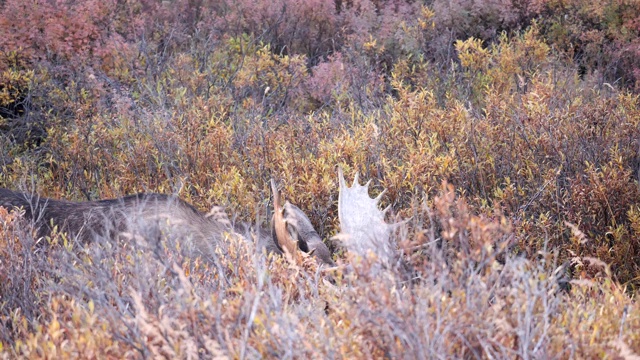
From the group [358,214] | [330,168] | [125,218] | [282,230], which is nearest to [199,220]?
[125,218]

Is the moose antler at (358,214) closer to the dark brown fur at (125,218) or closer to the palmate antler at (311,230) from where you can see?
the palmate antler at (311,230)

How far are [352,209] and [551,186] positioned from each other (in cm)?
173

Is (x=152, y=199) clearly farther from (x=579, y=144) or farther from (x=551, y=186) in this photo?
(x=579, y=144)

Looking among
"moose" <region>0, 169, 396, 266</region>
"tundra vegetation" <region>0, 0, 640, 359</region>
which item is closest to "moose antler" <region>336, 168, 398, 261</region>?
"moose" <region>0, 169, 396, 266</region>

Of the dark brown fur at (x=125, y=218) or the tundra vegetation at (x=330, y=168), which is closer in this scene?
the tundra vegetation at (x=330, y=168)

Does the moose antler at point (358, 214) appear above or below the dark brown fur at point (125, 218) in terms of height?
above

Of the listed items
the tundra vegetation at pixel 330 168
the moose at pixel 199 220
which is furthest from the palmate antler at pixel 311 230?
the tundra vegetation at pixel 330 168

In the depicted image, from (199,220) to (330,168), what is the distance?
Result: 62.3 inches

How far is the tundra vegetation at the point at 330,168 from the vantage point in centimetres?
260

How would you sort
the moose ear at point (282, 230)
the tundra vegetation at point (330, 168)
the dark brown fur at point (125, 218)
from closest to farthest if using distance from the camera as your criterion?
the tundra vegetation at point (330, 168)
the moose ear at point (282, 230)
the dark brown fur at point (125, 218)

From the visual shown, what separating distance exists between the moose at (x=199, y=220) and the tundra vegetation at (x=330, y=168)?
0.15m

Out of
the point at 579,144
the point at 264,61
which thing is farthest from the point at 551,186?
the point at 264,61

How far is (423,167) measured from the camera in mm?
5379

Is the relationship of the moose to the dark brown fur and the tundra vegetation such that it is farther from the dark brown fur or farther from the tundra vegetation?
the tundra vegetation
